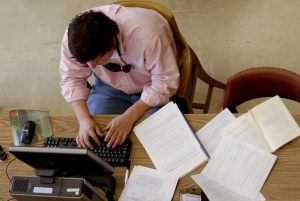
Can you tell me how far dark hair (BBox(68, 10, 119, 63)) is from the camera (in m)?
1.17

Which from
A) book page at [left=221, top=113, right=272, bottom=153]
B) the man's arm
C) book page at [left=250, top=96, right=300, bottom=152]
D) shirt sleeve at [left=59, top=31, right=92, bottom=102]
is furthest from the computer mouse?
book page at [left=250, top=96, right=300, bottom=152]

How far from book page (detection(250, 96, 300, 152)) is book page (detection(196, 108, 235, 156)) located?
0.32 ft

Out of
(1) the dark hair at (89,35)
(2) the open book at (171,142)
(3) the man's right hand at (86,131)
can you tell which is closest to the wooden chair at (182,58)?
(2) the open book at (171,142)

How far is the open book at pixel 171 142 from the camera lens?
1.26 metres

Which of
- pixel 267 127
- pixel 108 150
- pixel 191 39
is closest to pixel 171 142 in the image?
pixel 108 150

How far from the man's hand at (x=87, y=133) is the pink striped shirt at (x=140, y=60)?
0.65ft

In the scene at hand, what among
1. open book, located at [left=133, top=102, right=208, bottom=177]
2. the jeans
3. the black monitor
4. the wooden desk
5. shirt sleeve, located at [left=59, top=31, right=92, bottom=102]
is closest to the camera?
the black monitor

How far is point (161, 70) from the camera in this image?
1411mm

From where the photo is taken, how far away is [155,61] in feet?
4.56

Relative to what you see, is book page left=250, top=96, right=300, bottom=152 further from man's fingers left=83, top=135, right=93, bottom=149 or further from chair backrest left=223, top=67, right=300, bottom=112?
man's fingers left=83, top=135, right=93, bottom=149

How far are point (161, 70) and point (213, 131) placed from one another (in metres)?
0.32

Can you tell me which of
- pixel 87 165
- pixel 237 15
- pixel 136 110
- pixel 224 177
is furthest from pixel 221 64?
pixel 87 165

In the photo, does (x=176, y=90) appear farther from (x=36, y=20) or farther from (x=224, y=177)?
(x=36, y=20)

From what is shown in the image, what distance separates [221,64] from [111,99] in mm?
904
